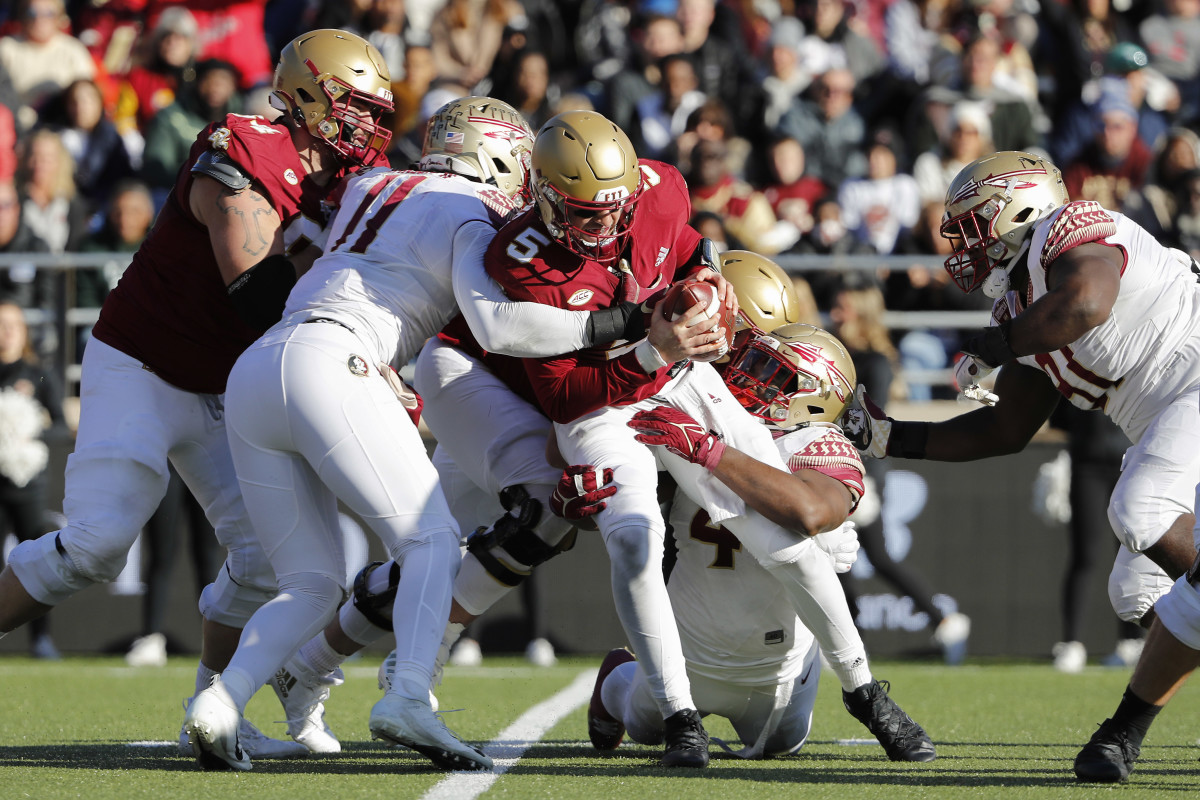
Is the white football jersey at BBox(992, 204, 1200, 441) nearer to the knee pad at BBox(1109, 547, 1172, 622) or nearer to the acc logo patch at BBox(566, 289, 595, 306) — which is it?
the knee pad at BBox(1109, 547, 1172, 622)

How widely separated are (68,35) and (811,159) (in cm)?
635

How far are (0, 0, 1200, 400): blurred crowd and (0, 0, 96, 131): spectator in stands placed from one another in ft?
0.06

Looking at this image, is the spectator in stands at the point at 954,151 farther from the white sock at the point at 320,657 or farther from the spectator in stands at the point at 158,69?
the white sock at the point at 320,657

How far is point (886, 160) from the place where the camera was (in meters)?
10.5

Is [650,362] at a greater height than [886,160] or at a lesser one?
greater

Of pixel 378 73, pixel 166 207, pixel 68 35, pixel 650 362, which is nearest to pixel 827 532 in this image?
pixel 650 362

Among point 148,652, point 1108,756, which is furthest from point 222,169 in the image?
point 148,652

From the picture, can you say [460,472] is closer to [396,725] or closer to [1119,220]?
[396,725]

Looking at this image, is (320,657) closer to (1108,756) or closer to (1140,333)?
(1108,756)

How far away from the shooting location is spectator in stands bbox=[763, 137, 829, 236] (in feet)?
33.4

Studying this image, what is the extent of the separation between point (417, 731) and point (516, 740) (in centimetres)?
121

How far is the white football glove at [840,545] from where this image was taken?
189 inches

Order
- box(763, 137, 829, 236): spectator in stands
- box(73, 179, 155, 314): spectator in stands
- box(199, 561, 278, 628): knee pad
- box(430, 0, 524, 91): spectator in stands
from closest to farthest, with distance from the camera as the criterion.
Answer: box(199, 561, 278, 628): knee pad < box(73, 179, 155, 314): spectator in stands < box(763, 137, 829, 236): spectator in stands < box(430, 0, 524, 91): spectator in stands

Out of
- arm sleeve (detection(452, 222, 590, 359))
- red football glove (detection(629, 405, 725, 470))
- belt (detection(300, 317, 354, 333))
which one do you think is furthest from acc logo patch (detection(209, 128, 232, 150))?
red football glove (detection(629, 405, 725, 470))
